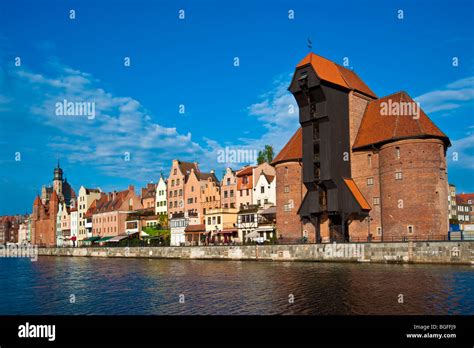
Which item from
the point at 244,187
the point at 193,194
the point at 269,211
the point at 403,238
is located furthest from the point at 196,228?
the point at 403,238

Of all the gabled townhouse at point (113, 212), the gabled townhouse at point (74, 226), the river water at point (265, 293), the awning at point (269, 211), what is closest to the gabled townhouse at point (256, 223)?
the awning at point (269, 211)

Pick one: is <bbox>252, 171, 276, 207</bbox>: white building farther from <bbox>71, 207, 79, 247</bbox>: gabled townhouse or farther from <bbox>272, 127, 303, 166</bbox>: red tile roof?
<bbox>71, 207, 79, 247</bbox>: gabled townhouse

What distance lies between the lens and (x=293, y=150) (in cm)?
6400

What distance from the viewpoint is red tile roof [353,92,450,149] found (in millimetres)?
51812

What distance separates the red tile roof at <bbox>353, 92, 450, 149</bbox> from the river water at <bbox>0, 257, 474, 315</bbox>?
1715 centimetres

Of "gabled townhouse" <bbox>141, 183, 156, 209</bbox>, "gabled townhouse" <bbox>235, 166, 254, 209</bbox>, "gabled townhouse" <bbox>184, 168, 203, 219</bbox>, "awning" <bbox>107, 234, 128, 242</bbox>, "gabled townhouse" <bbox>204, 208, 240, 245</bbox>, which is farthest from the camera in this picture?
"gabled townhouse" <bbox>141, 183, 156, 209</bbox>

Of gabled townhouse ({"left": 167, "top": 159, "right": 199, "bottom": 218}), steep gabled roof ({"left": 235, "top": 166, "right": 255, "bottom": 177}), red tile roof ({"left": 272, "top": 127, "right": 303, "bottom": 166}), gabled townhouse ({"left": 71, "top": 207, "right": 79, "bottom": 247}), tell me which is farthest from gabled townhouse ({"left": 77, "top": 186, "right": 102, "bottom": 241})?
red tile roof ({"left": 272, "top": 127, "right": 303, "bottom": 166})

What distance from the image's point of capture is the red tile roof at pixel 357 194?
54628mm

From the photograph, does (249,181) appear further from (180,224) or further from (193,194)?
(180,224)

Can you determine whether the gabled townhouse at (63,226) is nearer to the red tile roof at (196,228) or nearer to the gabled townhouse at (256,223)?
the red tile roof at (196,228)

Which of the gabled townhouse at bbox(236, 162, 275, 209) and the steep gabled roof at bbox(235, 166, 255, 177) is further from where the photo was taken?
the steep gabled roof at bbox(235, 166, 255, 177)

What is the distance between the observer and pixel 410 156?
169 feet

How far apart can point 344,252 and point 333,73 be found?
2265 centimetres

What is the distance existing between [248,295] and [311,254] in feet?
85.8
